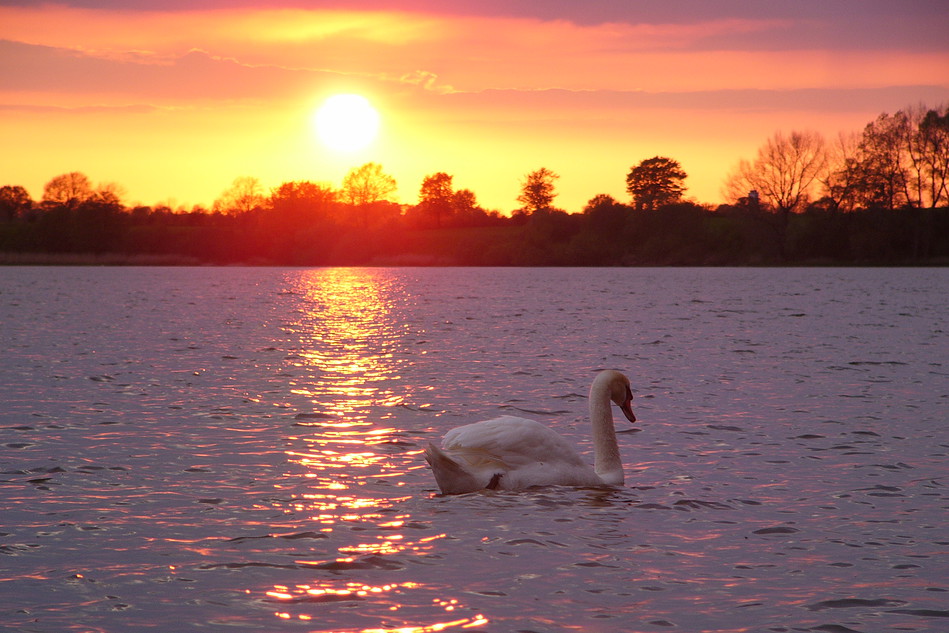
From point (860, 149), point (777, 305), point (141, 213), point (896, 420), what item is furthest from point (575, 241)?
point (896, 420)

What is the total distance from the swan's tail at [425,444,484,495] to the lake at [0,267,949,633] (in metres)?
0.16

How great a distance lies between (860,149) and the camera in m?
103

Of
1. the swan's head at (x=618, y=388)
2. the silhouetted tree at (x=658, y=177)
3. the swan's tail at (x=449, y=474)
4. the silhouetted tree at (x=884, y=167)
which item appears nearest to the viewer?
the swan's tail at (x=449, y=474)

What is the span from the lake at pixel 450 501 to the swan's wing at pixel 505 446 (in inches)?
13.3

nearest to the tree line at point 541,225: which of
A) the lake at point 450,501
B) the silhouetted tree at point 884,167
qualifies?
the silhouetted tree at point 884,167

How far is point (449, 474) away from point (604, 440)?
6.45 feet

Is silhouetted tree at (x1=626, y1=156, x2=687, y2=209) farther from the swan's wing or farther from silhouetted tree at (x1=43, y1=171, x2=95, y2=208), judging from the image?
the swan's wing

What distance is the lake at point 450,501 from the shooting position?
22.8 feet

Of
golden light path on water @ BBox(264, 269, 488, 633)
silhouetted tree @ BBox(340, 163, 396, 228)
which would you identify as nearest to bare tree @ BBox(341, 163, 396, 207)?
silhouetted tree @ BBox(340, 163, 396, 228)

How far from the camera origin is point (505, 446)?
1045 cm

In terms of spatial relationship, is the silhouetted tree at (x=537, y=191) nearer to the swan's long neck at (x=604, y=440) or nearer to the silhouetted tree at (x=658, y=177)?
the silhouetted tree at (x=658, y=177)

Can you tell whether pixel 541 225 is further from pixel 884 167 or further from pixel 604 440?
pixel 604 440

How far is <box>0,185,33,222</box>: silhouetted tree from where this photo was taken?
13700 cm

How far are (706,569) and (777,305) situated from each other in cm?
4496
